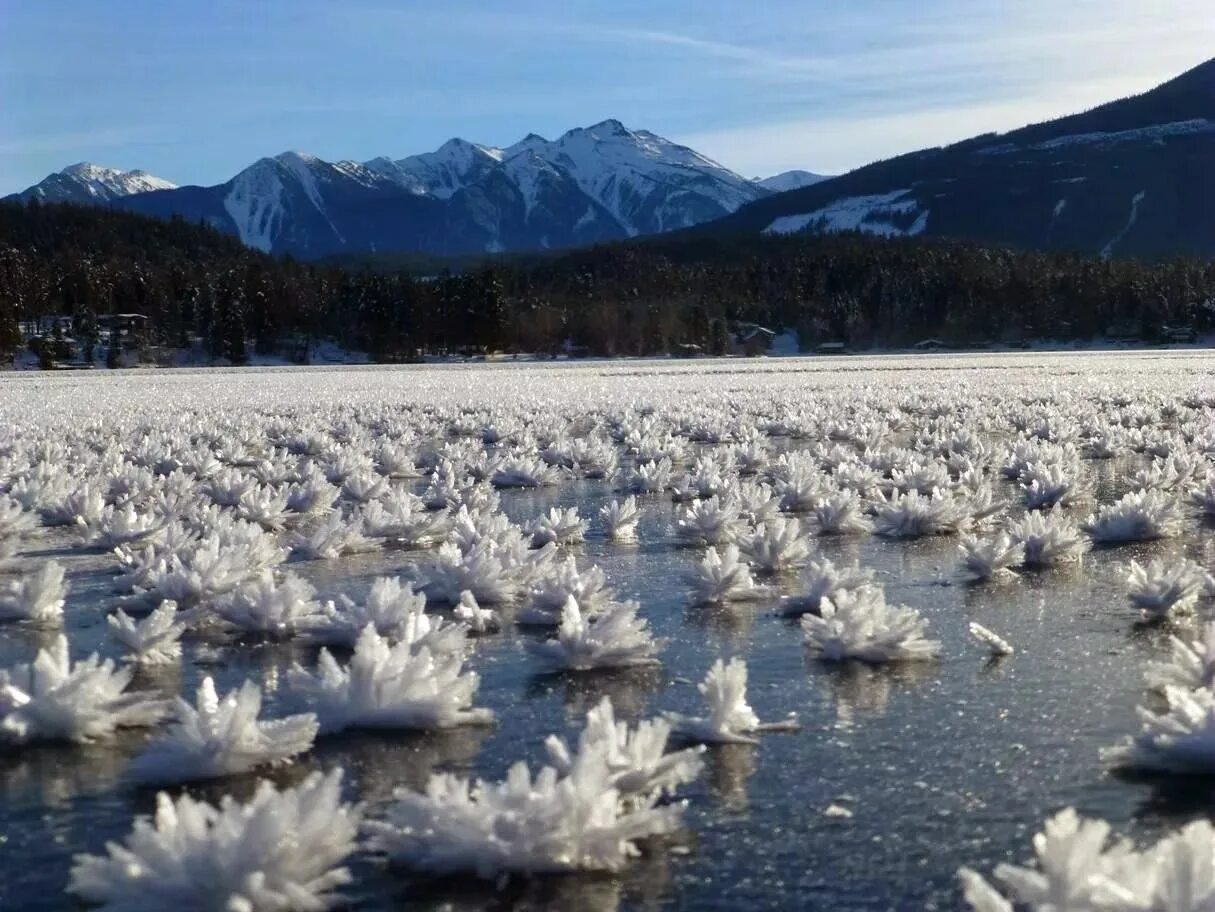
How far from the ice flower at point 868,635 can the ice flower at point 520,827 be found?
257cm

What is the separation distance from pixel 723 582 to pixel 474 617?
61.8 inches

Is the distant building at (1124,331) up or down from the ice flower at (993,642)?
up

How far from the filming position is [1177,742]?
4723mm

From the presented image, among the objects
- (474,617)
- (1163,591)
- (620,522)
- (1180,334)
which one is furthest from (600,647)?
(1180,334)

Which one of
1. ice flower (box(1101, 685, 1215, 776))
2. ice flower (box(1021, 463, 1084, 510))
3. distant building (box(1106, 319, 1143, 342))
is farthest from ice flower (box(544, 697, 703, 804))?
distant building (box(1106, 319, 1143, 342))

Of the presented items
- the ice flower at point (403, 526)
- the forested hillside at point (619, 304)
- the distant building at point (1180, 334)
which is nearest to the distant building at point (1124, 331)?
the forested hillside at point (619, 304)

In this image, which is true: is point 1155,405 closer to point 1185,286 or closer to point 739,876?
point 739,876

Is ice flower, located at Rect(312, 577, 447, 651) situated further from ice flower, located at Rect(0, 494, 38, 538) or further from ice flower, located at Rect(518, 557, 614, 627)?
ice flower, located at Rect(0, 494, 38, 538)

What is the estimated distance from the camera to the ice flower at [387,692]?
5.37m

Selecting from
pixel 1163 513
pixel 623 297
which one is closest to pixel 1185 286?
pixel 623 297

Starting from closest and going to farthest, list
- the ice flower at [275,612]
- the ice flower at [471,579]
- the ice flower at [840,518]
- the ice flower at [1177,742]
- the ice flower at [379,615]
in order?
1. the ice flower at [1177,742]
2. the ice flower at [379,615]
3. the ice flower at [275,612]
4. the ice flower at [471,579]
5. the ice flower at [840,518]

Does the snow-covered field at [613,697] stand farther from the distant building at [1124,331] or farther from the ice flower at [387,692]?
the distant building at [1124,331]

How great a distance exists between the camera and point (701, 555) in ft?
31.6

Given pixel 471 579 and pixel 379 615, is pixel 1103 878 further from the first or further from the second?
pixel 471 579
